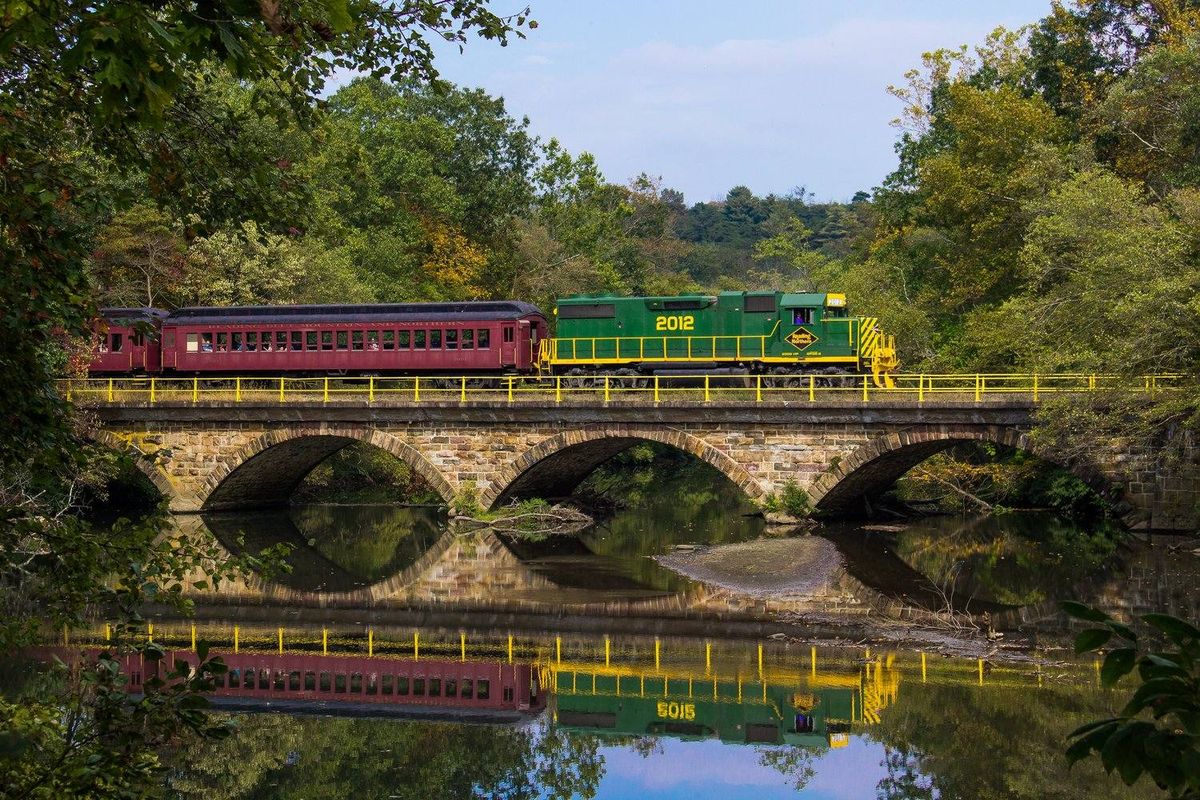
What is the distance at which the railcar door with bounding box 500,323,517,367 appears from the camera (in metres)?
35.3

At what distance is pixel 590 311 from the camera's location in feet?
117

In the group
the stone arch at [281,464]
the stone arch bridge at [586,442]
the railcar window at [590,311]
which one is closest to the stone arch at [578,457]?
the stone arch bridge at [586,442]

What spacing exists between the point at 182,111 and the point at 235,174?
0.58m

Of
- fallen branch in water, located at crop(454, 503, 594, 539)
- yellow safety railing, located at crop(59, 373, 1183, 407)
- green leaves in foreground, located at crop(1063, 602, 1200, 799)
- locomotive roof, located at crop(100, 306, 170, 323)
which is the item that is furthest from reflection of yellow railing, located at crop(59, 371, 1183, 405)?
green leaves in foreground, located at crop(1063, 602, 1200, 799)

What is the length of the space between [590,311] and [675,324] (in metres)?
2.45

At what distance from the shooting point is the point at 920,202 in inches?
1984

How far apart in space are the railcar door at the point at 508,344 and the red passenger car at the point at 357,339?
0.03 m

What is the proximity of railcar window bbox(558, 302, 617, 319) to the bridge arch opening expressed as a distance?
8291 mm

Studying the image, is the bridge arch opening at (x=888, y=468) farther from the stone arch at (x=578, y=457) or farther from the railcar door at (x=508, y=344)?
the railcar door at (x=508, y=344)

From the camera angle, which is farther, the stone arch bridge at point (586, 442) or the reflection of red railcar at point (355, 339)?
the reflection of red railcar at point (355, 339)

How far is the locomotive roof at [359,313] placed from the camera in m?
35.7

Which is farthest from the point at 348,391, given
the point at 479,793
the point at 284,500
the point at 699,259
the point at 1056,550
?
the point at 699,259

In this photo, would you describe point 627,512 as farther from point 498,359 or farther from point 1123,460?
point 1123,460

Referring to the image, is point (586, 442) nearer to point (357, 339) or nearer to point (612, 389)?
point (612, 389)
